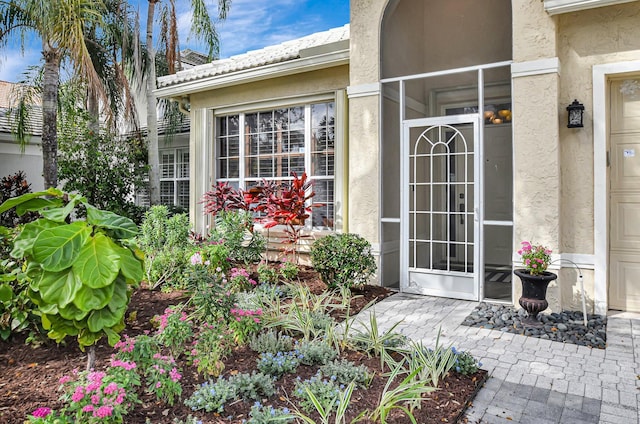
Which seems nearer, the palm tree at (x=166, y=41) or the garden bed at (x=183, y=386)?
the garden bed at (x=183, y=386)

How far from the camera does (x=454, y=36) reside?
7.69 metres

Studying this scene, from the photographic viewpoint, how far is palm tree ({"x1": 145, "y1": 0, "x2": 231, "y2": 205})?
11.3 m

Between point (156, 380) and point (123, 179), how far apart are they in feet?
29.1

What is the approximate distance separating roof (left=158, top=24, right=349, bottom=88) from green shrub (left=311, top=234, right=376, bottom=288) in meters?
3.17

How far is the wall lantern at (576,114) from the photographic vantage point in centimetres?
489

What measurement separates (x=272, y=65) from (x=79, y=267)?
5920mm

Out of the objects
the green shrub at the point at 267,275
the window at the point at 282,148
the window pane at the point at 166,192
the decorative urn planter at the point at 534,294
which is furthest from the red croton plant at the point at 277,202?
the window pane at the point at 166,192

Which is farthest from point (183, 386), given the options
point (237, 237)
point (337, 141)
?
point (337, 141)

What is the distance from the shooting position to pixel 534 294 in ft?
15.2

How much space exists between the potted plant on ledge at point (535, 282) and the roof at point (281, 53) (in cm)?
422

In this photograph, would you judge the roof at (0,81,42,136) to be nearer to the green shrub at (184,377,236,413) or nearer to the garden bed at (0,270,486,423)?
the garden bed at (0,270,486,423)

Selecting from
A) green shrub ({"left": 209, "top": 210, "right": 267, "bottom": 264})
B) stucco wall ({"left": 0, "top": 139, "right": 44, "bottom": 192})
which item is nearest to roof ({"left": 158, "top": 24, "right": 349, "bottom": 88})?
green shrub ({"left": 209, "top": 210, "right": 267, "bottom": 264})

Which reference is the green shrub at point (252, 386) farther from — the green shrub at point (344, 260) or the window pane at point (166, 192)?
the window pane at point (166, 192)

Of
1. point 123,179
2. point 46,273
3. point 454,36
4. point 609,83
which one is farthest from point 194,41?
point 46,273
